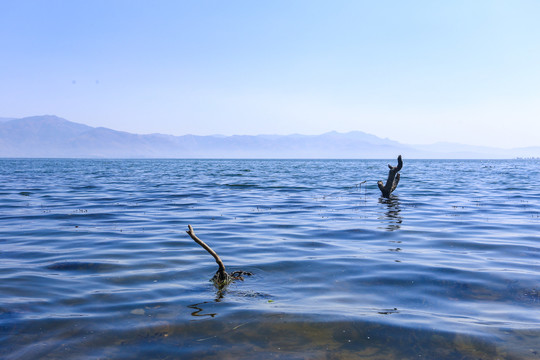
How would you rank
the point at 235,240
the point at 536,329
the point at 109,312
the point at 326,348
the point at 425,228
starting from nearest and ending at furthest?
the point at 326,348 → the point at 536,329 → the point at 109,312 → the point at 235,240 → the point at 425,228

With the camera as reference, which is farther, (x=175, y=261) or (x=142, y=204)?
(x=142, y=204)

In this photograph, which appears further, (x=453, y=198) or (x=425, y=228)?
(x=453, y=198)

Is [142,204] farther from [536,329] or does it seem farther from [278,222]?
[536,329]

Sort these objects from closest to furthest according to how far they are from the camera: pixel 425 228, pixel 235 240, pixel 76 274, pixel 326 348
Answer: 1. pixel 326 348
2. pixel 76 274
3. pixel 235 240
4. pixel 425 228

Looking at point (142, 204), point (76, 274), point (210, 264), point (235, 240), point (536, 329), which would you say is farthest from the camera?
point (142, 204)

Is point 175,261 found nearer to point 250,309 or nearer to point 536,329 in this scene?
point 250,309

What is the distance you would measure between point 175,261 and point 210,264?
972 millimetres

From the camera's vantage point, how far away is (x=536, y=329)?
6.47 m

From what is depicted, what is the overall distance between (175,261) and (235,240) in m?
3.17

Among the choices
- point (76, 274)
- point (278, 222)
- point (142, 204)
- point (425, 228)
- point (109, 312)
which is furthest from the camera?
point (142, 204)

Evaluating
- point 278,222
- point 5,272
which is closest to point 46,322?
point 5,272

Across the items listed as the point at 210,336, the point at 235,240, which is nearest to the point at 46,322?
the point at 210,336

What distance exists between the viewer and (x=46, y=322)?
6805mm

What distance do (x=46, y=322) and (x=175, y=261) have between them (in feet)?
13.8
